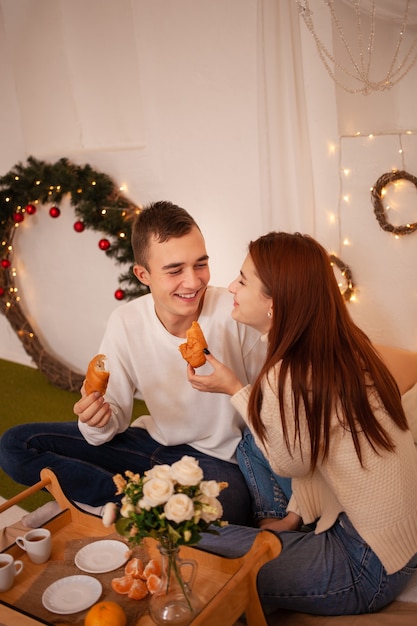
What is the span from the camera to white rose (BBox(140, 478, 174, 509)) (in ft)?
4.99

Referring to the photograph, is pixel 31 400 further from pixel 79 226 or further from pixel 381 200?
pixel 381 200

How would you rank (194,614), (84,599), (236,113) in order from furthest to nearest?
(236,113) → (84,599) → (194,614)

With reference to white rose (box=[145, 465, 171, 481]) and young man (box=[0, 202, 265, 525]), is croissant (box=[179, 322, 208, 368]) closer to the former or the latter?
young man (box=[0, 202, 265, 525])

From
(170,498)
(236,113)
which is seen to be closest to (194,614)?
(170,498)

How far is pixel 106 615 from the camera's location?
1648 millimetres

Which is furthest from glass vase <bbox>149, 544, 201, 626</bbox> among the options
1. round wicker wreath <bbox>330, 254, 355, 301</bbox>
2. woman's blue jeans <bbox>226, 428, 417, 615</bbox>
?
round wicker wreath <bbox>330, 254, 355, 301</bbox>

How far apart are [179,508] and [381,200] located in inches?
83.8

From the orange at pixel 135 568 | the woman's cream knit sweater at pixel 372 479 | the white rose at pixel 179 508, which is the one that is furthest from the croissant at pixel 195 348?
the white rose at pixel 179 508

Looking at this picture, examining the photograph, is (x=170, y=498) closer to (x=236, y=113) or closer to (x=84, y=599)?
(x=84, y=599)

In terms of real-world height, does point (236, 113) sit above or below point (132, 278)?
above

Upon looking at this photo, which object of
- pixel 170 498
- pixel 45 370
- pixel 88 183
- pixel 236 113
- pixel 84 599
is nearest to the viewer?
pixel 170 498

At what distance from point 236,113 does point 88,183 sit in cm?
125

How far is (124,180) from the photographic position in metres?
4.47

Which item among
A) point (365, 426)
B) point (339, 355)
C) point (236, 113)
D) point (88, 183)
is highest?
point (236, 113)
